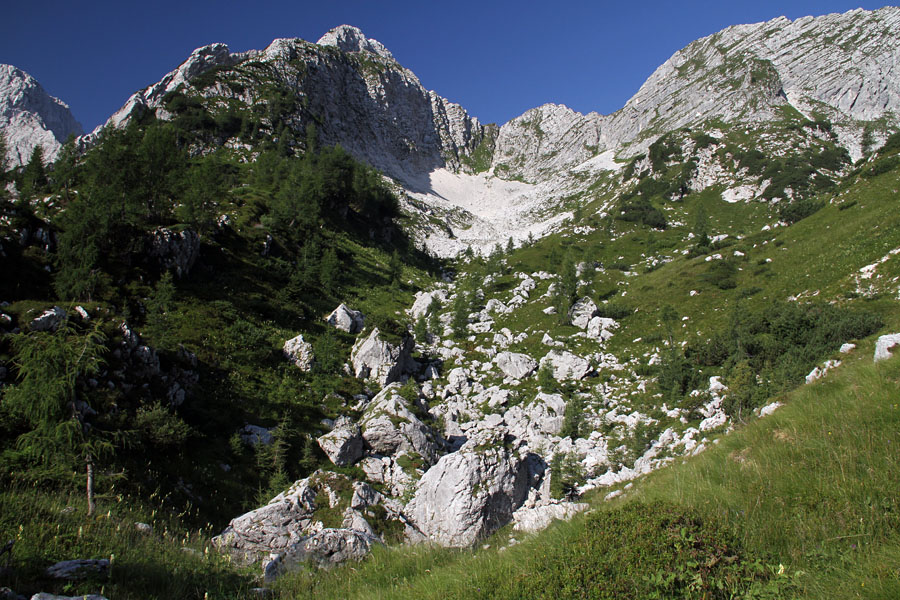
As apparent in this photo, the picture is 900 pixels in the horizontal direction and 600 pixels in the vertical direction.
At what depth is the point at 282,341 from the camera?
94.3 ft

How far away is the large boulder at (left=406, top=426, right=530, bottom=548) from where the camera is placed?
14.8 meters

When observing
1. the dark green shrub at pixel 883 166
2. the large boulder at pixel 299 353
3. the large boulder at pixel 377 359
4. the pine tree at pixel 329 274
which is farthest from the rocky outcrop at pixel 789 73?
the large boulder at pixel 299 353

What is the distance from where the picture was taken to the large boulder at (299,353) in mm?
26750

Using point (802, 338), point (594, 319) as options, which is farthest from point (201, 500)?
point (594, 319)

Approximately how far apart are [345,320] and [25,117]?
238 metres

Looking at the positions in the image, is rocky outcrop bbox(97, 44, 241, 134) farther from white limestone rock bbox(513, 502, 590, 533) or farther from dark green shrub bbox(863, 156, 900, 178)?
Result: dark green shrub bbox(863, 156, 900, 178)

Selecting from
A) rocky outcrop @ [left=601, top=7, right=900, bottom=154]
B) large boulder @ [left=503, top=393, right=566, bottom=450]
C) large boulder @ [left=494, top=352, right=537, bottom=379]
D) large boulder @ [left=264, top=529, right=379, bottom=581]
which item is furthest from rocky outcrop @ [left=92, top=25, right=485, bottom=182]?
large boulder @ [left=264, top=529, right=379, bottom=581]

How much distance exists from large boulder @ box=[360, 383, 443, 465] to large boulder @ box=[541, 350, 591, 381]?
14.5 meters

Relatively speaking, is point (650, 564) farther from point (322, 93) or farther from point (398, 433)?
point (322, 93)

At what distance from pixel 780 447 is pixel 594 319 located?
33992 millimetres

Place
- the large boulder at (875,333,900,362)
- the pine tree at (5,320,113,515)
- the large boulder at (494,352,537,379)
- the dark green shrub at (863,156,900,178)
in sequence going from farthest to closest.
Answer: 1. the dark green shrub at (863,156,900,178)
2. the large boulder at (494,352,537,379)
3. the large boulder at (875,333,900,362)
4. the pine tree at (5,320,113,515)

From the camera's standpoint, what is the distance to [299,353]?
27.2m

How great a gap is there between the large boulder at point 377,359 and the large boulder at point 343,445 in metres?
8.48

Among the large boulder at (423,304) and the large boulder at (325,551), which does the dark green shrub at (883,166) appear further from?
the large boulder at (325,551)
